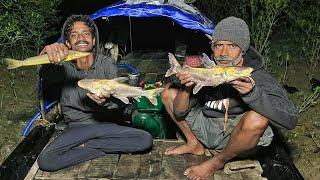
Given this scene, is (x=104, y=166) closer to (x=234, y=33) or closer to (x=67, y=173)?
(x=67, y=173)

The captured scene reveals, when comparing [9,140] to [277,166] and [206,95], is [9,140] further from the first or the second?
[277,166]

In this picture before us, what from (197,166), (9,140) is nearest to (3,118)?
(9,140)

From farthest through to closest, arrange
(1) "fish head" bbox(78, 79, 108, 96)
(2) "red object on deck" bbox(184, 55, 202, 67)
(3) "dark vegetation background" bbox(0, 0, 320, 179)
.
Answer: (2) "red object on deck" bbox(184, 55, 202, 67)
(3) "dark vegetation background" bbox(0, 0, 320, 179)
(1) "fish head" bbox(78, 79, 108, 96)

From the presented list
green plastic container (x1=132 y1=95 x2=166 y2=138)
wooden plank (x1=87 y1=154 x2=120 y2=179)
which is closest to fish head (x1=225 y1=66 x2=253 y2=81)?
wooden plank (x1=87 y1=154 x2=120 y2=179)

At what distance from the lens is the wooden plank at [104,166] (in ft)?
14.3

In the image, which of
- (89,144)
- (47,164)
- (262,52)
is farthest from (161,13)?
(262,52)

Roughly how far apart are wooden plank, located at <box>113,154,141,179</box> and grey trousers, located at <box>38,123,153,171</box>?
0.08 metres

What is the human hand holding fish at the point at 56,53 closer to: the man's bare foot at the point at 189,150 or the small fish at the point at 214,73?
the small fish at the point at 214,73

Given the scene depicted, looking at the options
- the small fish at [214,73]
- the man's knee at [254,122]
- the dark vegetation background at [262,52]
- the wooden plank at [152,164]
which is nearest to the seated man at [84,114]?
the wooden plank at [152,164]

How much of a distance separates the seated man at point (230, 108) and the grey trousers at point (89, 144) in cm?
45

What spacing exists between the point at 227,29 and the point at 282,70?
5.51 m

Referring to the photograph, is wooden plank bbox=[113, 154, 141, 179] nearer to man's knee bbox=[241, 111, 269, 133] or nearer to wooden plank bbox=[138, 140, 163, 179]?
wooden plank bbox=[138, 140, 163, 179]

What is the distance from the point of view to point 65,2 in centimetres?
Answer: 1197

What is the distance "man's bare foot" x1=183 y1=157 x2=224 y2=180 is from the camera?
4301 millimetres
